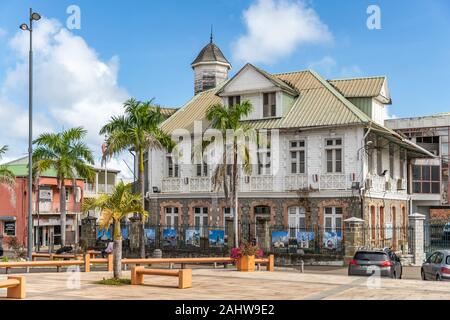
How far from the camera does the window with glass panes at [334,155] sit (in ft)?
115

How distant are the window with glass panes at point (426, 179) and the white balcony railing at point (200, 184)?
2725cm

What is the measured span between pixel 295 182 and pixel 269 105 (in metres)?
4.82

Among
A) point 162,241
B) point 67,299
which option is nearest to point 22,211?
point 162,241

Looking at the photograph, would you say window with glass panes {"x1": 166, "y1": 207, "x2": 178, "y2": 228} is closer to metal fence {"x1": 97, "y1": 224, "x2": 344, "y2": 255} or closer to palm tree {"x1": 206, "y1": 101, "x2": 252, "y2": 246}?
metal fence {"x1": 97, "y1": 224, "x2": 344, "y2": 255}

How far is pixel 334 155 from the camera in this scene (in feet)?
115

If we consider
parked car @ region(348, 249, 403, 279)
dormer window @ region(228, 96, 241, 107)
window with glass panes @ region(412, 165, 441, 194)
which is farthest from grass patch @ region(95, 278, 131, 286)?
window with glass panes @ region(412, 165, 441, 194)

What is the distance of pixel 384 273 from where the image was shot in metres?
23.8

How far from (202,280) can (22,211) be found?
1285 inches

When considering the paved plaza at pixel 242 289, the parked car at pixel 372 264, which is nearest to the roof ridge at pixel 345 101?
the parked car at pixel 372 264

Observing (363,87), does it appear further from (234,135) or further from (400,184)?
(234,135)

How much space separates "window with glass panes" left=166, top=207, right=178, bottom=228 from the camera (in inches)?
1575

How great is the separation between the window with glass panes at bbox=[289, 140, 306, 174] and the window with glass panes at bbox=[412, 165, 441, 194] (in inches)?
1037

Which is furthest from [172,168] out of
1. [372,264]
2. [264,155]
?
[372,264]

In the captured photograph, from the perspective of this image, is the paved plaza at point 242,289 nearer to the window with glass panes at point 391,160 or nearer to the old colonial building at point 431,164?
the window with glass panes at point 391,160
